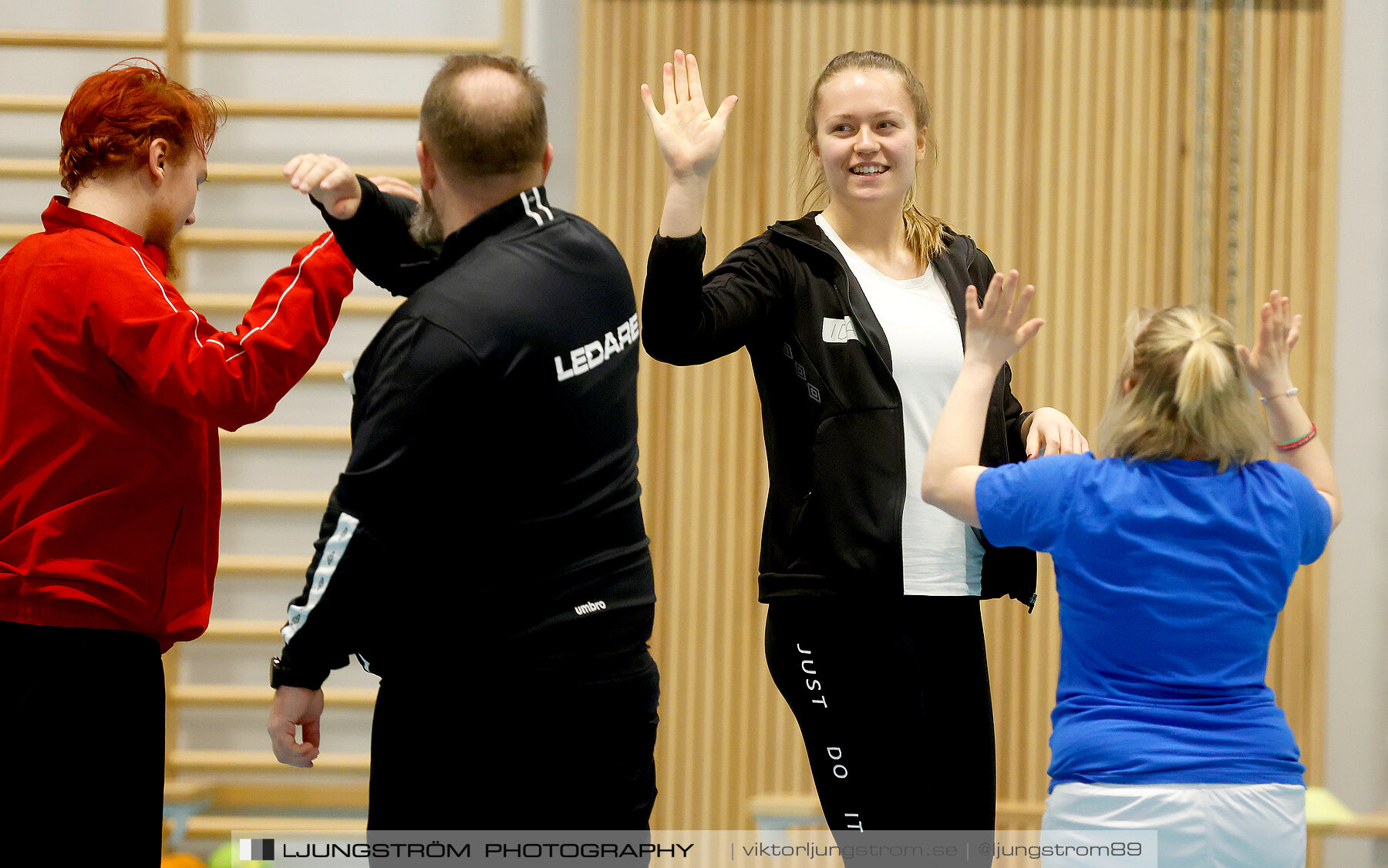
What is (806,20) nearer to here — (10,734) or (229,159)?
(229,159)

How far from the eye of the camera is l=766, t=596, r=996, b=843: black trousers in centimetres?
164

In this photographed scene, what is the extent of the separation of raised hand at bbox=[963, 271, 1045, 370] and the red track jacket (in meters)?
0.90

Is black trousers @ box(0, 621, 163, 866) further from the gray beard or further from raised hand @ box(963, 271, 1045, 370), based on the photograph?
raised hand @ box(963, 271, 1045, 370)

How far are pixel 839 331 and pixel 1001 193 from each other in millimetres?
1836

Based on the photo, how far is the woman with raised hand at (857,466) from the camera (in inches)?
64.6

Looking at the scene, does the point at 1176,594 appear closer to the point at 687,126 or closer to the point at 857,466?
the point at 857,466

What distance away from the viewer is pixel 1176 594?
4.52ft

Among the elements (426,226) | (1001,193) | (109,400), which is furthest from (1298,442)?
(1001,193)

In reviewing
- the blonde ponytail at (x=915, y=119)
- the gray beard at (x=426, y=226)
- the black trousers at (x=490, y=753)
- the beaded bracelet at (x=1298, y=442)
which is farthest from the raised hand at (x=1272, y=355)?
the gray beard at (x=426, y=226)

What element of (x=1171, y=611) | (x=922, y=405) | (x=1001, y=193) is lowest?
(x=1171, y=611)

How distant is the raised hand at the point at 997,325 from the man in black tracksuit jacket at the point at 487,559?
0.49m

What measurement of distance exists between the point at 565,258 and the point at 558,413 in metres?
0.20

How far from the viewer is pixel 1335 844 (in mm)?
3256

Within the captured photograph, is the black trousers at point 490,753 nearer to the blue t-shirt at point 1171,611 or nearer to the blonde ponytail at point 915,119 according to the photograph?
the blue t-shirt at point 1171,611
